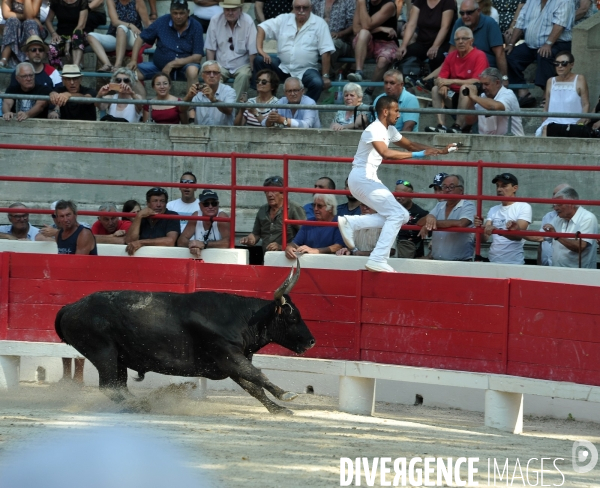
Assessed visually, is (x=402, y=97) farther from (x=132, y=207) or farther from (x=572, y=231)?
(x=132, y=207)

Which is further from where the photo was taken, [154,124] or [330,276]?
[154,124]

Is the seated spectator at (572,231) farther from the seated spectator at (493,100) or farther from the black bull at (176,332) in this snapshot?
the black bull at (176,332)

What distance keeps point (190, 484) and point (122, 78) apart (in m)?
6.68

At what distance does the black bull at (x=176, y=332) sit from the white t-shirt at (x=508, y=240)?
2.04 meters

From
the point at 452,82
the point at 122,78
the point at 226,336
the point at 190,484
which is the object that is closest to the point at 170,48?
the point at 122,78

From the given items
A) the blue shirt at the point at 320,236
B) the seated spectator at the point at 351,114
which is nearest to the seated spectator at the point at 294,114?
the seated spectator at the point at 351,114

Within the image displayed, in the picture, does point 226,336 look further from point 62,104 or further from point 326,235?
point 62,104

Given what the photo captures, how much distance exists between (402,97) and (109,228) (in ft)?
9.88

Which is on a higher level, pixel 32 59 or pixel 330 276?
pixel 32 59

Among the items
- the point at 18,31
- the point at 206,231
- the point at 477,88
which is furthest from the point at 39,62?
the point at 477,88

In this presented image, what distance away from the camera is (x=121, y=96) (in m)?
11.7

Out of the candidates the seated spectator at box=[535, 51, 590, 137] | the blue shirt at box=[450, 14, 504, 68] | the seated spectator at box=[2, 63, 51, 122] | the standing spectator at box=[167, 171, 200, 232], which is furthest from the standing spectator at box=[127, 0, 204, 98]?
the seated spectator at box=[535, 51, 590, 137]

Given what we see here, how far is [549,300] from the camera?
8.16 m

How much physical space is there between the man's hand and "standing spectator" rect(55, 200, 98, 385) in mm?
295
